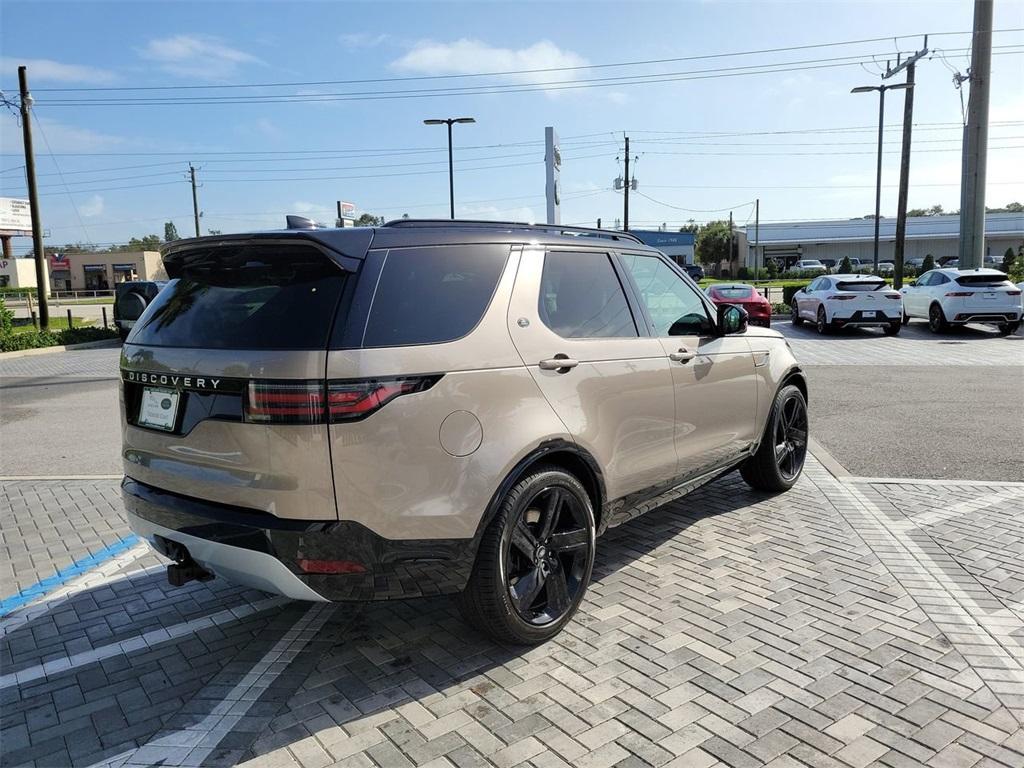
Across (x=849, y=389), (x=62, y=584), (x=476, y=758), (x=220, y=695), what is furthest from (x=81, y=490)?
(x=849, y=389)

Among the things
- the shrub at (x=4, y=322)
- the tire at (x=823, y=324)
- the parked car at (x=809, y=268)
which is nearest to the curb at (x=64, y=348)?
the shrub at (x=4, y=322)

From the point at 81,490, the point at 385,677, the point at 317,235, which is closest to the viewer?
the point at 317,235

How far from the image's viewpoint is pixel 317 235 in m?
2.94

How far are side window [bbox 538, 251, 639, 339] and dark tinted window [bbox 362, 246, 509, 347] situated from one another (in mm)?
343

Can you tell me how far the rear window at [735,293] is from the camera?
67.9ft

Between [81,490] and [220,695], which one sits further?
[81,490]

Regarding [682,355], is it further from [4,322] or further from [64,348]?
[64,348]

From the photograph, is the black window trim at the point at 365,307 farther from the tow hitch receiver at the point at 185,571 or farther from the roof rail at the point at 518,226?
the tow hitch receiver at the point at 185,571

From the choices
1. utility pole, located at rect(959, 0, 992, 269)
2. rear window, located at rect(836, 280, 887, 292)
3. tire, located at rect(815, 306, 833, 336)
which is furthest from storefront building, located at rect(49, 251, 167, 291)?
utility pole, located at rect(959, 0, 992, 269)

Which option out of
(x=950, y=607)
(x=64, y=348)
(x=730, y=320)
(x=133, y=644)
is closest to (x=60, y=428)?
(x=133, y=644)

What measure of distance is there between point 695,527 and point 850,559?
0.99 meters

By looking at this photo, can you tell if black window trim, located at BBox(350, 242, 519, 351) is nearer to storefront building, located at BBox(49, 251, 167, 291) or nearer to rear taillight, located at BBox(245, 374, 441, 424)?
rear taillight, located at BBox(245, 374, 441, 424)

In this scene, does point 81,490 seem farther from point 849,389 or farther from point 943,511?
point 849,389

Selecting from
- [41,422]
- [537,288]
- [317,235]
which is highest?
[317,235]
